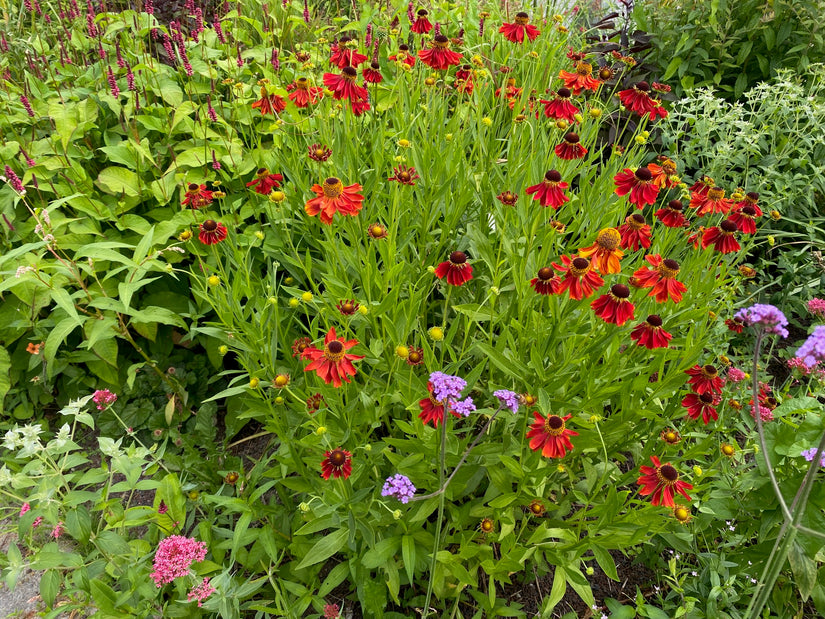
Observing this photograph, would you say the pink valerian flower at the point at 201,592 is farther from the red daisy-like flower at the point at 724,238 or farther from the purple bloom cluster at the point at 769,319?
the red daisy-like flower at the point at 724,238

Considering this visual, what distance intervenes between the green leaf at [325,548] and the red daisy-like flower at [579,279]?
2.71 ft

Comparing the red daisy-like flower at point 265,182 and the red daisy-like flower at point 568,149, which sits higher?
the red daisy-like flower at point 568,149

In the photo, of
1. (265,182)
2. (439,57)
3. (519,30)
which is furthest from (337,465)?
(519,30)

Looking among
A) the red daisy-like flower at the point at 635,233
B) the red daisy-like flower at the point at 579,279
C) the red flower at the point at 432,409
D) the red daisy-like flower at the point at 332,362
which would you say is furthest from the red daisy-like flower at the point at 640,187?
the red daisy-like flower at the point at 332,362

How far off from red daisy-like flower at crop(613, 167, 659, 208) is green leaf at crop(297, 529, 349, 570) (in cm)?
116

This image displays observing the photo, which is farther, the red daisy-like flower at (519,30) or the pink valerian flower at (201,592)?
the red daisy-like flower at (519,30)

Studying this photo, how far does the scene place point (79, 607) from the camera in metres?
1.40

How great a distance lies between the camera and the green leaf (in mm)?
1387

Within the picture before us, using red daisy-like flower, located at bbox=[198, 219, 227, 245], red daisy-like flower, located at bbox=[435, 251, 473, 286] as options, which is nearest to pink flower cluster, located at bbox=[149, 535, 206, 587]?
red daisy-like flower, located at bbox=[198, 219, 227, 245]

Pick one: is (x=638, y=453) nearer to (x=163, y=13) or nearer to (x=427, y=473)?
(x=427, y=473)

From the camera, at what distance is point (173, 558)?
1.33 meters

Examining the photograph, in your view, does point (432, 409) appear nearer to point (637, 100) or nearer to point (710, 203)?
point (710, 203)

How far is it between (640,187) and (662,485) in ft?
2.53

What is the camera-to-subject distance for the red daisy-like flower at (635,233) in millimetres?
1389
